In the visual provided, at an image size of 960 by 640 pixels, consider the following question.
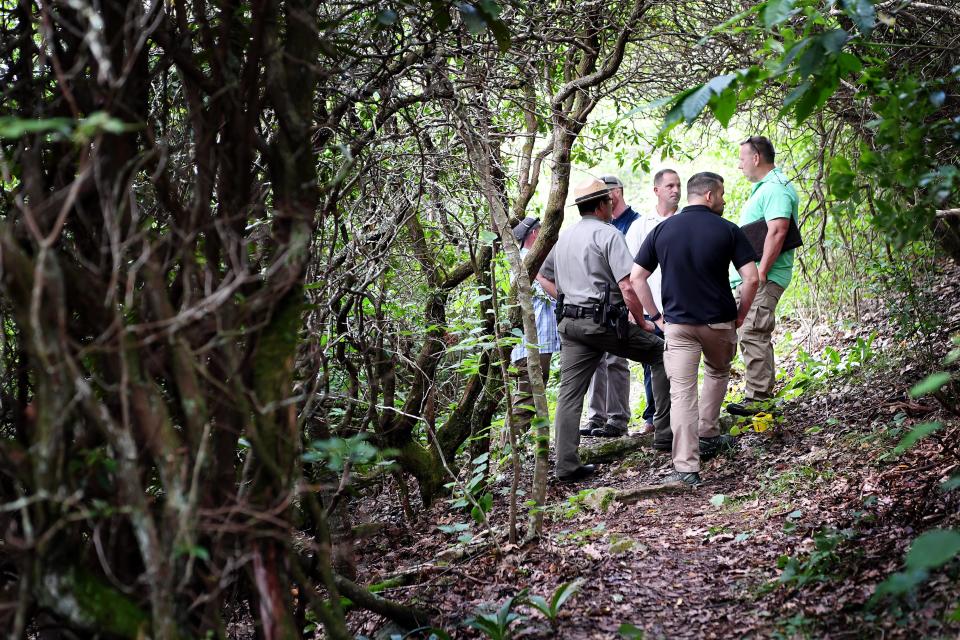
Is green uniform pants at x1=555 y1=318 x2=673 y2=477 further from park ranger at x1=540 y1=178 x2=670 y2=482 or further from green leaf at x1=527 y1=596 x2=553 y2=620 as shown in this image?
green leaf at x1=527 y1=596 x2=553 y2=620

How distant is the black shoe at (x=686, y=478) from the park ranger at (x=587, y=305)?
797mm

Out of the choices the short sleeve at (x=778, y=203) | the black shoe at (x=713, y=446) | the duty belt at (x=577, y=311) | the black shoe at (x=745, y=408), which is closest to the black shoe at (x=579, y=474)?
the black shoe at (x=713, y=446)

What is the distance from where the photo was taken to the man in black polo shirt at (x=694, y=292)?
18.4 ft

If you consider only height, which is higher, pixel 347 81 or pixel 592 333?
pixel 347 81

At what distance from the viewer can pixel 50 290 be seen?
1852mm

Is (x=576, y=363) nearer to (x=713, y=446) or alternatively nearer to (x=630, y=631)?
(x=713, y=446)

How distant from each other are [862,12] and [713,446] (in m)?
4.05

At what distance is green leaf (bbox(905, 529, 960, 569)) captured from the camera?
6.35 feet

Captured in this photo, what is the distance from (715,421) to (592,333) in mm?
1212

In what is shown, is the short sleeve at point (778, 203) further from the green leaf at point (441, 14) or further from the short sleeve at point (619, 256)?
the green leaf at point (441, 14)

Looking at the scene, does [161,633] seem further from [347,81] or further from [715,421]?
→ [715,421]

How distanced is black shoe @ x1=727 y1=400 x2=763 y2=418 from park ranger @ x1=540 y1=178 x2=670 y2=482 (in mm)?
1232

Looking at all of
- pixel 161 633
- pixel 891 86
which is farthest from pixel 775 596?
pixel 161 633

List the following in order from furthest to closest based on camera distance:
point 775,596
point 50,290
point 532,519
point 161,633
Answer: point 532,519
point 775,596
point 161,633
point 50,290
